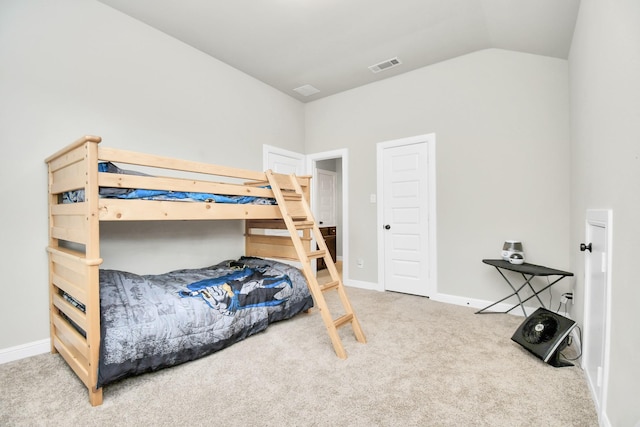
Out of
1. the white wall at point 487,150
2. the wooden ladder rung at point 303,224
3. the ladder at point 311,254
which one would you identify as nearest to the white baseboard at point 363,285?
the white wall at point 487,150

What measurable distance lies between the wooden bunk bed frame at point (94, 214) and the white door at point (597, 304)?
1.35m

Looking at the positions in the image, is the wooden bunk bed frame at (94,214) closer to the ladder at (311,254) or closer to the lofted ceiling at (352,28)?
the ladder at (311,254)

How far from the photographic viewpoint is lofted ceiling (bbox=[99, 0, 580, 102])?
2.44 metres

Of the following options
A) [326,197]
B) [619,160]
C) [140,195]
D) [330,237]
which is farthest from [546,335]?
[326,197]

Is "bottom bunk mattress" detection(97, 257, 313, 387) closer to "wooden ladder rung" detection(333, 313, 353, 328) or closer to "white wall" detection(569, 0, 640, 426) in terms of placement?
"wooden ladder rung" detection(333, 313, 353, 328)

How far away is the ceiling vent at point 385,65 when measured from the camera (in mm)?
3391

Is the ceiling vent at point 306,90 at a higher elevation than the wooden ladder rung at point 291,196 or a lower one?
higher

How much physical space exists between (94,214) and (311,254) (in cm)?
143

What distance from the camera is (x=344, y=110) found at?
14.0 feet

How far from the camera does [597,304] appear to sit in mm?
1630

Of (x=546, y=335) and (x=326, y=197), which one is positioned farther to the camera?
(x=326, y=197)

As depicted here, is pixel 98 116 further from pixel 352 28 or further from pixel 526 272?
pixel 526 272

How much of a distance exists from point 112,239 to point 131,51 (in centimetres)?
170

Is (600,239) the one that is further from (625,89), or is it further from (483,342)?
(483,342)
